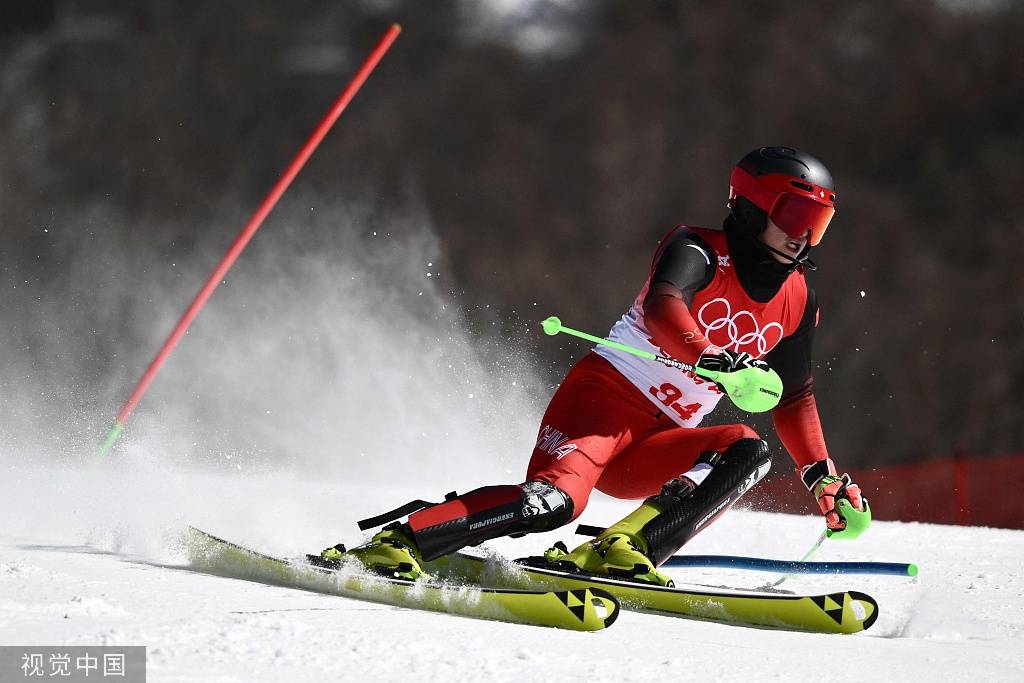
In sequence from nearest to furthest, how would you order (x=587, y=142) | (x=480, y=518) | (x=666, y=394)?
1. (x=480, y=518)
2. (x=666, y=394)
3. (x=587, y=142)

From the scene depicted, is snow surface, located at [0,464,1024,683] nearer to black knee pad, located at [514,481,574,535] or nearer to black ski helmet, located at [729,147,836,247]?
black knee pad, located at [514,481,574,535]

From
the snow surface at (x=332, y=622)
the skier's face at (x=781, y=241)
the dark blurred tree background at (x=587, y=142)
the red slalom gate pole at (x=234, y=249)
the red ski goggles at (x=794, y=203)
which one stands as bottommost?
the snow surface at (x=332, y=622)

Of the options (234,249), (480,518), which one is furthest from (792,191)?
(234,249)

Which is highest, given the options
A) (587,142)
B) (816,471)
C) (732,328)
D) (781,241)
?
(587,142)

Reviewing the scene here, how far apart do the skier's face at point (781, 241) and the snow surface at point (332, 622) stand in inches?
35.3

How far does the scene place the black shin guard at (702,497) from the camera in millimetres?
2643

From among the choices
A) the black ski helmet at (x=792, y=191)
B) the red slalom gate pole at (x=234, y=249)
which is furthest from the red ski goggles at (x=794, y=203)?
the red slalom gate pole at (x=234, y=249)

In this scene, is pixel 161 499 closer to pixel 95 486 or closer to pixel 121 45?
pixel 95 486

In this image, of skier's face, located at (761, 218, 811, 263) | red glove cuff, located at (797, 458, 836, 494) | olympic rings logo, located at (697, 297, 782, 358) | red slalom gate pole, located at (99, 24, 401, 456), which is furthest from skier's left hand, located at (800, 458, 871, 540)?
red slalom gate pole, located at (99, 24, 401, 456)

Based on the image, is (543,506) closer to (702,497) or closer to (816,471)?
(702,497)

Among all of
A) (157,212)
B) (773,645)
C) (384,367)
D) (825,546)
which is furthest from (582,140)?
(773,645)

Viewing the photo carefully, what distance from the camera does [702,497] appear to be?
8.75 ft

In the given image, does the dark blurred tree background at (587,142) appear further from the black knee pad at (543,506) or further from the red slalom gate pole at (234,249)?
the black knee pad at (543,506)

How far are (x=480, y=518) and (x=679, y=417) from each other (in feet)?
2.14
